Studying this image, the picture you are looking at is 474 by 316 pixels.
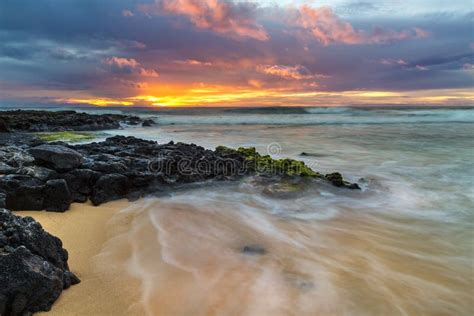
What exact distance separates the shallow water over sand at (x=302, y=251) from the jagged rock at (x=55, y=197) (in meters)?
0.83

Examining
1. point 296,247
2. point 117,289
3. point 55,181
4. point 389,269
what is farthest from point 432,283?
point 55,181

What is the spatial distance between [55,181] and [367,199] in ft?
18.7

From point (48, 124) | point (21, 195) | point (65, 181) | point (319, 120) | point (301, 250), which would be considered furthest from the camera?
point (319, 120)

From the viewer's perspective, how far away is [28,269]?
288cm

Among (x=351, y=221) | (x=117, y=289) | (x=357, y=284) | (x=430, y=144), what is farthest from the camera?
(x=430, y=144)

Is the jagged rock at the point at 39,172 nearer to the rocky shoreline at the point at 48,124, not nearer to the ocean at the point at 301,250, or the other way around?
the ocean at the point at 301,250

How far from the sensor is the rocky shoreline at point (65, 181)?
2907mm

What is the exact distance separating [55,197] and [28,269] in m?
2.87

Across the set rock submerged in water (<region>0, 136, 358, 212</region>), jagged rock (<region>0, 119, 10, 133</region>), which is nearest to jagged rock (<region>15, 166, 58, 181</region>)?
rock submerged in water (<region>0, 136, 358, 212</region>)

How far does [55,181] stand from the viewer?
5645 mm

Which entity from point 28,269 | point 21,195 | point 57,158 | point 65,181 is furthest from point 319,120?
point 28,269

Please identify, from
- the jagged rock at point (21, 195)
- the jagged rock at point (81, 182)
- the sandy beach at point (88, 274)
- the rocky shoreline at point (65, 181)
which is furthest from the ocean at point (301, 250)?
the jagged rock at point (21, 195)

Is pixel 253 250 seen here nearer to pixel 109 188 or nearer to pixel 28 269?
pixel 28 269

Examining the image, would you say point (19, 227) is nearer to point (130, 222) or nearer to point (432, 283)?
point (130, 222)
